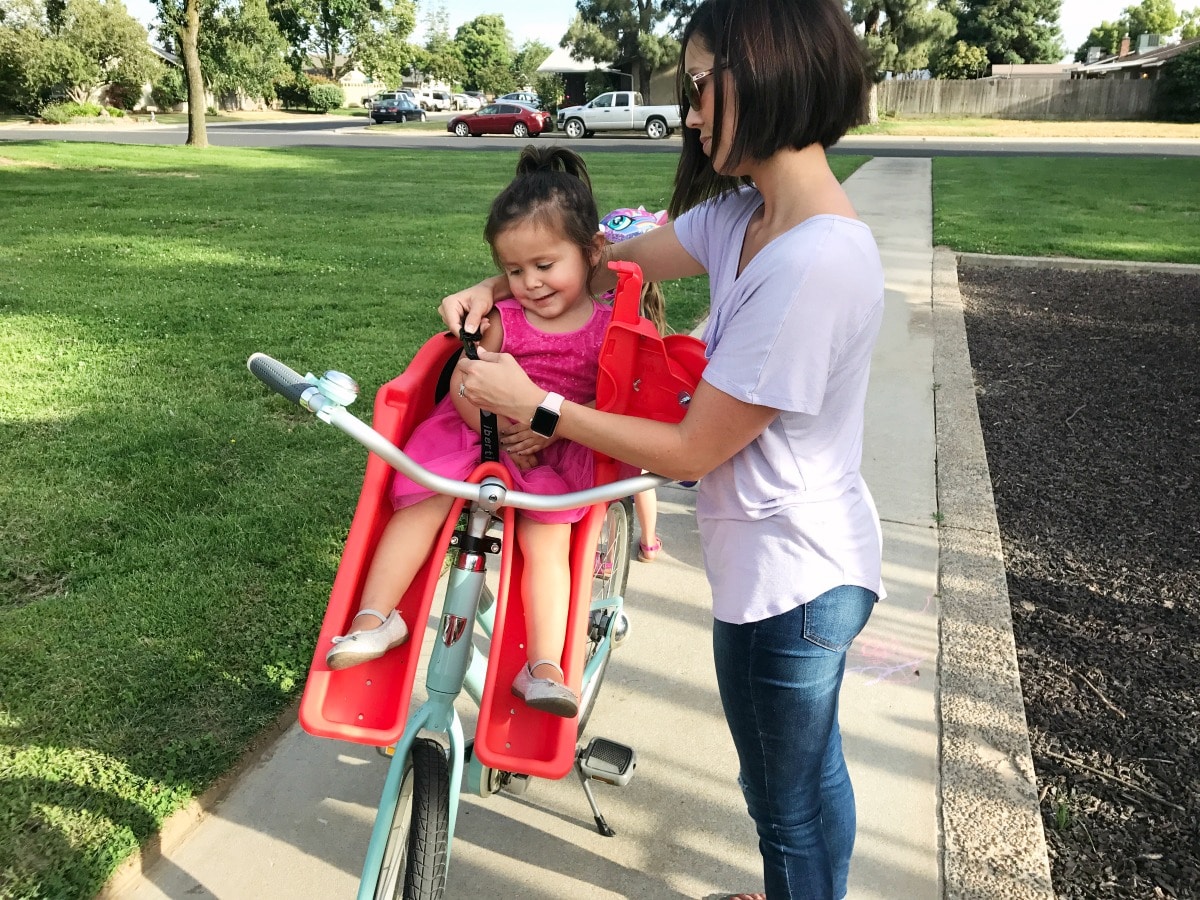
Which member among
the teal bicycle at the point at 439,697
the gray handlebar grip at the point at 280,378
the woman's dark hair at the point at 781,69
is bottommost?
the teal bicycle at the point at 439,697

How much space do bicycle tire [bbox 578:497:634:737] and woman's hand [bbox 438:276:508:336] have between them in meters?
0.90

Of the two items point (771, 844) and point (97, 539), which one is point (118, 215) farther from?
point (771, 844)

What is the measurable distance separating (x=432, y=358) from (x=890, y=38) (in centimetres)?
3943

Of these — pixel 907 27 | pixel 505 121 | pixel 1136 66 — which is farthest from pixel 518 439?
pixel 1136 66

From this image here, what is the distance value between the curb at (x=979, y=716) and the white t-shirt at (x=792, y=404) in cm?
115

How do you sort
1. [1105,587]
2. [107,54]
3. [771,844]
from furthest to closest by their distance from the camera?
1. [107,54]
2. [1105,587]
3. [771,844]

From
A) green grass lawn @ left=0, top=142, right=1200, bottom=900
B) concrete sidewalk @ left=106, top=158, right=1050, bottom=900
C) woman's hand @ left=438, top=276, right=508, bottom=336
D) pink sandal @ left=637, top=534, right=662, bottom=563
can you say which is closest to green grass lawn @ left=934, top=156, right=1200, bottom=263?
green grass lawn @ left=0, top=142, right=1200, bottom=900

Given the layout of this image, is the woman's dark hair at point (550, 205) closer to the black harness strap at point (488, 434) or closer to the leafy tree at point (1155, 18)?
the black harness strap at point (488, 434)

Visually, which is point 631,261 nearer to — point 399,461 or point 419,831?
point 399,461

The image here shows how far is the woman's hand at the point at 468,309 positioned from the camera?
1838 millimetres

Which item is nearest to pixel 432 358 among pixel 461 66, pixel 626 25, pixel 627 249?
pixel 627 249

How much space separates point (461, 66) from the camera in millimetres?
78250

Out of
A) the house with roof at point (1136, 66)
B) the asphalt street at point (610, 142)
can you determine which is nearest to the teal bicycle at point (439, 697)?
the asphalt street at point (610, 142)

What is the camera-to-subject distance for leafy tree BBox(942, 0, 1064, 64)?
58531 mm
